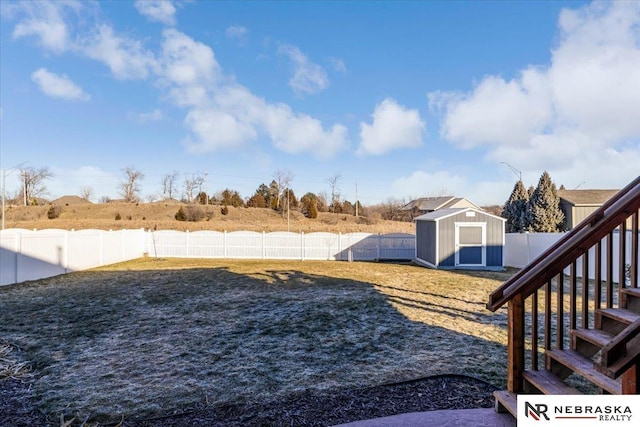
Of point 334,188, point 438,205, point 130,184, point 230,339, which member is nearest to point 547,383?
point 230,339

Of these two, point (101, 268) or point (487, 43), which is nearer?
point (487, 43)

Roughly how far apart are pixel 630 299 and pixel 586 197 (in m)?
22.0

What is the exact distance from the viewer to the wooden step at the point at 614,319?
213cm

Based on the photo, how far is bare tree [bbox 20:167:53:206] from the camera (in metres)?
37.1

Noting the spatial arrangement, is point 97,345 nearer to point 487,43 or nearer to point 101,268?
point 101,268

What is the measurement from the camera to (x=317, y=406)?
2.71 meters

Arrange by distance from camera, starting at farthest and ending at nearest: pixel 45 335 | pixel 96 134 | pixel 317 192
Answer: pixel 317 192 → pixel 96 134 → pixel 45 335

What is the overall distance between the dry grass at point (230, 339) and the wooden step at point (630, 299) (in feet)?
4.07

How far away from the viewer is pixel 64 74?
37.3 ft

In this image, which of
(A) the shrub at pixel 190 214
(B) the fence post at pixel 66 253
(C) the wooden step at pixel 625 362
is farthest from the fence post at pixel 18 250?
(A) the shrub at pixel 190 214

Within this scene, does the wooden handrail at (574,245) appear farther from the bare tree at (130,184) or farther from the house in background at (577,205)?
the bare tree at (130,184)

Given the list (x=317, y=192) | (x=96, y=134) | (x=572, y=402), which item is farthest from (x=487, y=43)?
(x=317, y=192)

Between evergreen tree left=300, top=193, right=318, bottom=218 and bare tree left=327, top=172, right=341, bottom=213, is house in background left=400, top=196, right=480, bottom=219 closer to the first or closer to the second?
bare tree left=327, top=172, right=341, bottom=213

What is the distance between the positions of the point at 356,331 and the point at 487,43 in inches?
351
